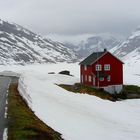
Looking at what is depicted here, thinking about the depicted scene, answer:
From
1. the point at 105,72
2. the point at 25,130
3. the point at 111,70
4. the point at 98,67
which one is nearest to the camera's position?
the point at 25,130

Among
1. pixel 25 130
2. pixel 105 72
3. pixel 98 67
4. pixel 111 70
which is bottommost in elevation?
pixel 25 130

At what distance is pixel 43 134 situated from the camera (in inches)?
806

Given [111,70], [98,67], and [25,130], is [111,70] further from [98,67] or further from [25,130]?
[25,130]

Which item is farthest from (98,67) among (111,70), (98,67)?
(111,70)

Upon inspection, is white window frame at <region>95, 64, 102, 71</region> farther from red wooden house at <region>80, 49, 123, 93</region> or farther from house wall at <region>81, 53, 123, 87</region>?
house wall at <region>81, 53, 123, 87</region>

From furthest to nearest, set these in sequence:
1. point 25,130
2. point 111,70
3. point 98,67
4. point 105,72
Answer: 1. point 111,70
2. point 105,72
3. point 98,67
4. point 25,130

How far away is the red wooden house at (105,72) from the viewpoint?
270 ft

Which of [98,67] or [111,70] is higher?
[98,67]

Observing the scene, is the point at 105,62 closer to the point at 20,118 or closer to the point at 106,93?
the point at 106,93

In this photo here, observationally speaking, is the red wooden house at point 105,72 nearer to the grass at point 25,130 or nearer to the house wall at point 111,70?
the house wall at point 111,70

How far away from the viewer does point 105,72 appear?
3278 inches

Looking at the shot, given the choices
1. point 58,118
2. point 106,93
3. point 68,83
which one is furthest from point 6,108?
point 68,83

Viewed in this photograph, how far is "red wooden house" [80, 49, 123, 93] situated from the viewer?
8238cm

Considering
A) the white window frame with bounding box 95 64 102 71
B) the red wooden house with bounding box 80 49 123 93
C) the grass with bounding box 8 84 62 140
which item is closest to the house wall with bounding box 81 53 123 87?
the red wooden house with bounding box 80 49 123 93
